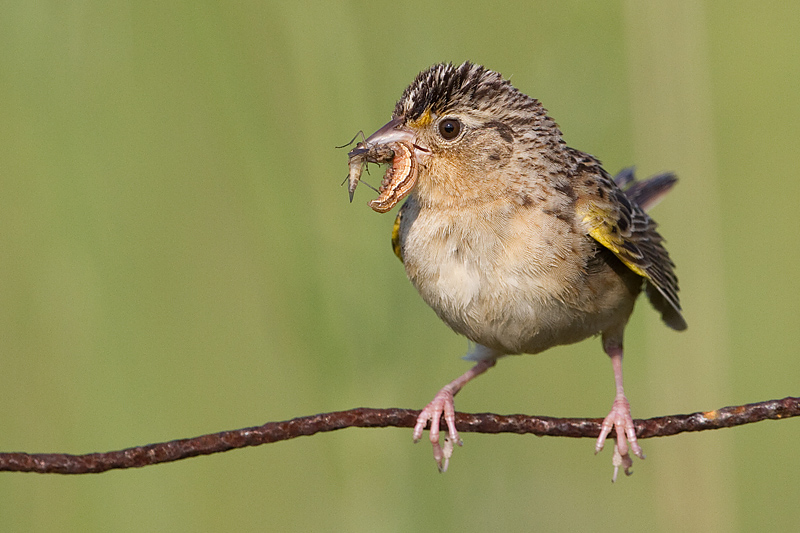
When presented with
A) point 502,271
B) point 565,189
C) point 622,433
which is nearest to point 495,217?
point 502,271

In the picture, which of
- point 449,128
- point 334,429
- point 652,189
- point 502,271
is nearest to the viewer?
point 334,429

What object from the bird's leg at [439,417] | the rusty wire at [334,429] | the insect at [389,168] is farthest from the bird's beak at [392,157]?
the rusty wire at [334,429]

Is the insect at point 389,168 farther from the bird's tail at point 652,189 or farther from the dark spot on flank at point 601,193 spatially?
the bird's tail at point 652,189

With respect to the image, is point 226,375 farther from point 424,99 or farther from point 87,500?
point 424,99

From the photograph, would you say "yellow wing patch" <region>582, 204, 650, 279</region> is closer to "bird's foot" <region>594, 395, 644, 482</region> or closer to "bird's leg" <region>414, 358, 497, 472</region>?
"bird's foot" <region>594, 395, 644, 482</region>

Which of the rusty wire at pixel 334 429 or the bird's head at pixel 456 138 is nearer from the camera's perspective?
the rusty wire at pixel 334 429

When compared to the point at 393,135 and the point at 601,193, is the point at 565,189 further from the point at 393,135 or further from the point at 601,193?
the point at 393,135
